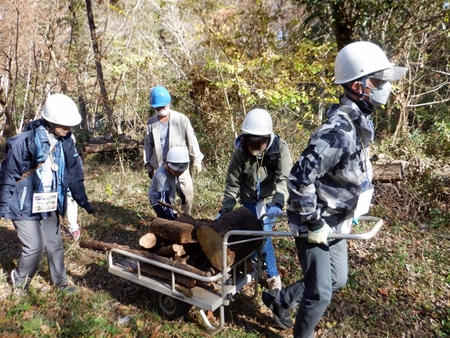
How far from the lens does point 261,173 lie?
390cm

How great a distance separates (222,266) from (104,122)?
10.7 m

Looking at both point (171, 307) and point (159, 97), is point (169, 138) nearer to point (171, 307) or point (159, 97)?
point (159, 97)

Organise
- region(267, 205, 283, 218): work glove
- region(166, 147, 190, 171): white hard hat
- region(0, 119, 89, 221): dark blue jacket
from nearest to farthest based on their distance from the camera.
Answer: region(0, 119, 89, 221): dark blue jacket → region(267, 205, 283, 218): work glove → region(166, 147, 190, 171): white hard hat

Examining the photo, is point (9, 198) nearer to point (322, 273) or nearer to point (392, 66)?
point (322, 273)

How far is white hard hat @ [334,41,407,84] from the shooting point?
243cm

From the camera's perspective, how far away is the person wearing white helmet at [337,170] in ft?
7.89

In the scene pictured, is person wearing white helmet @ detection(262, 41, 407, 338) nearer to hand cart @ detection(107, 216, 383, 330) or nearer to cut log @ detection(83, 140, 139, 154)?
hand cart @ detection(107, 216, 383, 330)

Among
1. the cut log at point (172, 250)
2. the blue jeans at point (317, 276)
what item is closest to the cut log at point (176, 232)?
the cut log at point (172, 250)

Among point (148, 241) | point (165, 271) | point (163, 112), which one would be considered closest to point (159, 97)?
point (163, 112)

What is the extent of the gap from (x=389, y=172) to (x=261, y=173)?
334 cm

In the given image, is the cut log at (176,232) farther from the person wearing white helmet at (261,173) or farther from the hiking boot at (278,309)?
the hiking boot at (278,309)

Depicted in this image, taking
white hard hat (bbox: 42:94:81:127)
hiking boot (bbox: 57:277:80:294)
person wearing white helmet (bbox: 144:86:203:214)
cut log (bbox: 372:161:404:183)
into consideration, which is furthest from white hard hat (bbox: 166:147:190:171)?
cut log (bbox: 372:161:404:183)

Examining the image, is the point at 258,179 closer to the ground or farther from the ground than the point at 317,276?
farther from the ground

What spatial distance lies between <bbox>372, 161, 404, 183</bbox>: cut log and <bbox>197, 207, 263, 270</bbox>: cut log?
3575mm
